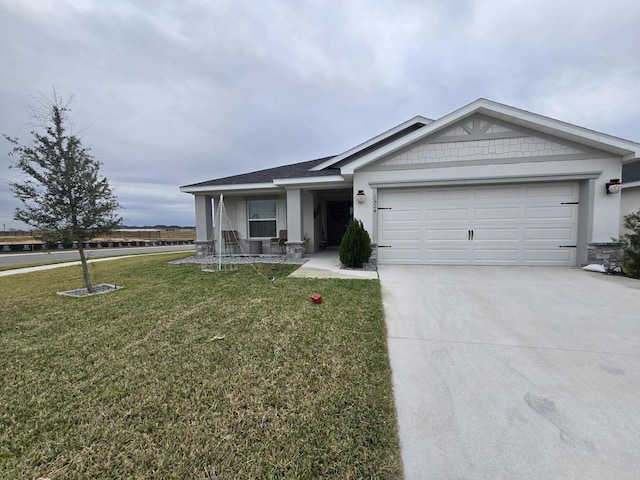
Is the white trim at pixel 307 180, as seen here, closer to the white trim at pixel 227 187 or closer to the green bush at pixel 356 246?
the white trim at pixel 227 187

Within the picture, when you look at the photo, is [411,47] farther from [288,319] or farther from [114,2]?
[288,319]

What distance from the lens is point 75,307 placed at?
4559mm

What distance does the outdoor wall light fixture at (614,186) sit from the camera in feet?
21.2

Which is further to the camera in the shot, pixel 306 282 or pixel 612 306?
pixel 306 282

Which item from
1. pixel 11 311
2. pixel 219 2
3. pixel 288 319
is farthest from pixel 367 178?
pixel 11 311

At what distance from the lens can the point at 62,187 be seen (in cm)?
523

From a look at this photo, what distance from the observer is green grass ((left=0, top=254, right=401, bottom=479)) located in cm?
156

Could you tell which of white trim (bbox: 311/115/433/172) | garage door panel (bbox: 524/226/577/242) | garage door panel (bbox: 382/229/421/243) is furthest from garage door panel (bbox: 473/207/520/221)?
white trim (bbox: 311/115/433/172)

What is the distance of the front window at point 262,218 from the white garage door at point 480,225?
5.22 m

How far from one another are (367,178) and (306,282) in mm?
3832

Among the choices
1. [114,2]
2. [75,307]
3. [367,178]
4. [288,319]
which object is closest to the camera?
[288,319]

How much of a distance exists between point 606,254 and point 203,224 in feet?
Result: 42.9

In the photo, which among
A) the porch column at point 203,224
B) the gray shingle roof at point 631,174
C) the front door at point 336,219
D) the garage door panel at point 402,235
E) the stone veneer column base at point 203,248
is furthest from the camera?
the front door at point 336,219

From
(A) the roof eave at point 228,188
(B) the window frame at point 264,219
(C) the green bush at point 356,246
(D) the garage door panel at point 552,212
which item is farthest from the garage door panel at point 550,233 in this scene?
(B) the window frame at point 264,219
